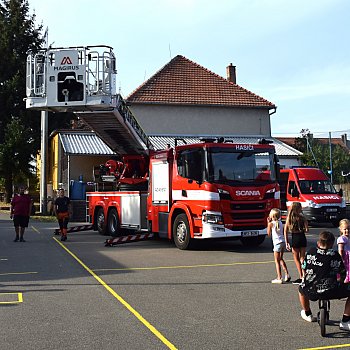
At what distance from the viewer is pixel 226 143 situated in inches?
543

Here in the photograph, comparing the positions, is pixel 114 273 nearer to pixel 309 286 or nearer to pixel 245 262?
pixel 245 262

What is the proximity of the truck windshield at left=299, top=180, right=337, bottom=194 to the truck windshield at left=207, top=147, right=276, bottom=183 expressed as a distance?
776 cm

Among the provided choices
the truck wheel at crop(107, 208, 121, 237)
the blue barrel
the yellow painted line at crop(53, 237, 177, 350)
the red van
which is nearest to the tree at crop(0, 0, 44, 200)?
the blue barrel

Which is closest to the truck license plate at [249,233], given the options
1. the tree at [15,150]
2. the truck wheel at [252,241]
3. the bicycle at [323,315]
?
the truck wheel at [252,241]

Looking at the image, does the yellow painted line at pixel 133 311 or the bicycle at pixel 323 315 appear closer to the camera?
the yellow painted line at pixel 133 311

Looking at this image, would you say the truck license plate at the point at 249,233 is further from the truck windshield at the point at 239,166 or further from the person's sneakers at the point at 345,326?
the person's sneakers at the point at 345,326

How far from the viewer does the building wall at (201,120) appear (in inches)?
1548

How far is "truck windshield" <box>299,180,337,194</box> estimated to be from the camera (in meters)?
21.5

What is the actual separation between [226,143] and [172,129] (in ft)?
85.1

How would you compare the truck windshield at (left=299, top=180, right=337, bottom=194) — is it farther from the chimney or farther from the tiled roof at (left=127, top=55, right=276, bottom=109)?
the chimney

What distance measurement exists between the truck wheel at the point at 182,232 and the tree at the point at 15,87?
25751 mm

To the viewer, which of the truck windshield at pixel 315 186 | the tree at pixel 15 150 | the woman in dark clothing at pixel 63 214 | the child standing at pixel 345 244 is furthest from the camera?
the tree at pixel 15 150

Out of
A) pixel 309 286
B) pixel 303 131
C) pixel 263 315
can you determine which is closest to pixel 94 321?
pixel 263 315

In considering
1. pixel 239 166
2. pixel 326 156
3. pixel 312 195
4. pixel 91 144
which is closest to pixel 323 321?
pixel 239 166
